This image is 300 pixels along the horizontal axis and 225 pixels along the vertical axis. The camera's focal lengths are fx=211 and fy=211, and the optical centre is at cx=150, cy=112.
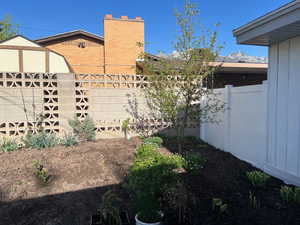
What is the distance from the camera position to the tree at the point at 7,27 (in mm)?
17266

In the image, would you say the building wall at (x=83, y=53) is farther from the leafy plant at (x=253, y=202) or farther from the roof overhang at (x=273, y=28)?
the leafy plant at (x=253, y=202)

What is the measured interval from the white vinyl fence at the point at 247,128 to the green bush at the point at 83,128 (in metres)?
3.33

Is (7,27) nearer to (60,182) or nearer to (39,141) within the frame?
(39,141)

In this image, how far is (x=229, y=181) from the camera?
10.8 feet

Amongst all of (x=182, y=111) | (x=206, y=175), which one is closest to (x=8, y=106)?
(x=182, y=111)

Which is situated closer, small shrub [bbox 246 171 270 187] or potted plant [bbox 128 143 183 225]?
potted plant [bbox 128 143 183 225]

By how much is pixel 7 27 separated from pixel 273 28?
20.9 m

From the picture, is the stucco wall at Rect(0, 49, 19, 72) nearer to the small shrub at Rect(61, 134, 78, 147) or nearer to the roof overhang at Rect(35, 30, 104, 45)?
the small shrub at Rect(61, 134, 78, 147)

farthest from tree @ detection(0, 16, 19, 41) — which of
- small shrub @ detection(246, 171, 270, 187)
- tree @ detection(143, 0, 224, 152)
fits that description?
small shrub @ detection(246, 171, 270, 187)

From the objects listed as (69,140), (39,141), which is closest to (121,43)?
(69,140)

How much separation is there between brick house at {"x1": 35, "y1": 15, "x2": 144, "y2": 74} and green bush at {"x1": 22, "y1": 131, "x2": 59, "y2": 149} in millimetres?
7186

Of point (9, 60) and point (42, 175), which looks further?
point (9, 60)

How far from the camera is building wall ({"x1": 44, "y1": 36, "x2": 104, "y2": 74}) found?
11781 millimetres

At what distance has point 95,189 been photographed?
10.4ft
